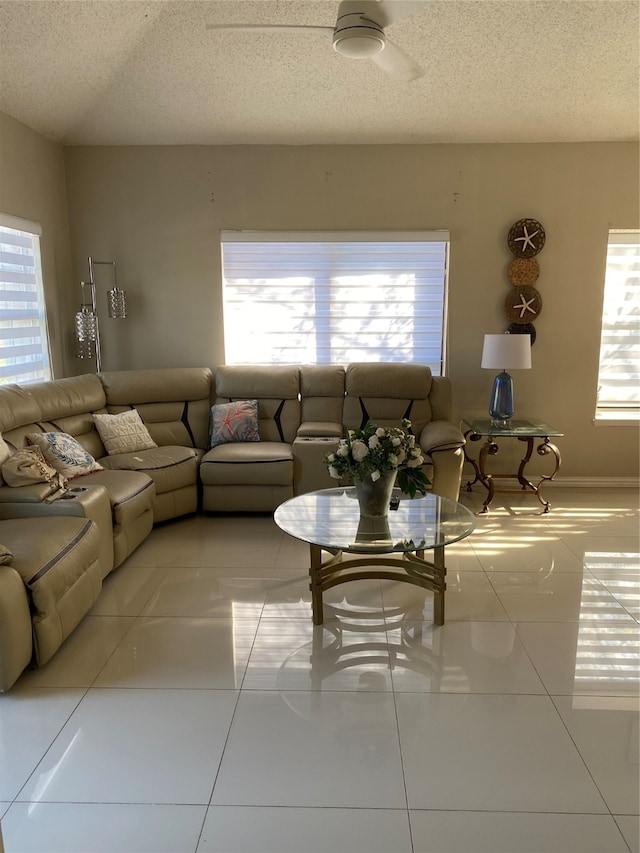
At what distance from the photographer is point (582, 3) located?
3.12 metres

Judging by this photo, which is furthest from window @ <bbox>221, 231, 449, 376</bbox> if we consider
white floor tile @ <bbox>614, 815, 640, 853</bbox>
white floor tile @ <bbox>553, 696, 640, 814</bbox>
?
white floor tile @ <bbox>614, 815, 640, 853</bbox>

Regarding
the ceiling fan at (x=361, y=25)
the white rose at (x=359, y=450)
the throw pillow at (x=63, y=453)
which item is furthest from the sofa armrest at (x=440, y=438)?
the ceiling fan at (x=361, y=25)

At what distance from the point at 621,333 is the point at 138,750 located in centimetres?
457

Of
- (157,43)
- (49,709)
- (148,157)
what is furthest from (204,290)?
(49,709)

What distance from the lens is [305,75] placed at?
12.2 ft

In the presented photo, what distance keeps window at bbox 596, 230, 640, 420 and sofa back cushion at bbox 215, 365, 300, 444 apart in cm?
255

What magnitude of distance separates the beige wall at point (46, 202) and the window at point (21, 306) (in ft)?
0.23

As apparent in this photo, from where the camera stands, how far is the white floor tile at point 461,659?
227 cm

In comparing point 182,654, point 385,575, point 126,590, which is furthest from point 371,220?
point 182,654

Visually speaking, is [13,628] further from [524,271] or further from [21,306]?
[524,271]

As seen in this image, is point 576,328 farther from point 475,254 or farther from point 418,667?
point 418,667

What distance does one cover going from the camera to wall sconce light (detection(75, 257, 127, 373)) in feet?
14.7

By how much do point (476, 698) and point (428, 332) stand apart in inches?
127

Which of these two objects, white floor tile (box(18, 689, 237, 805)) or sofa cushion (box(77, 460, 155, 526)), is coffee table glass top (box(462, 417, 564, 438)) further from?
white floor tile (box(18, 689, 237, 805))
